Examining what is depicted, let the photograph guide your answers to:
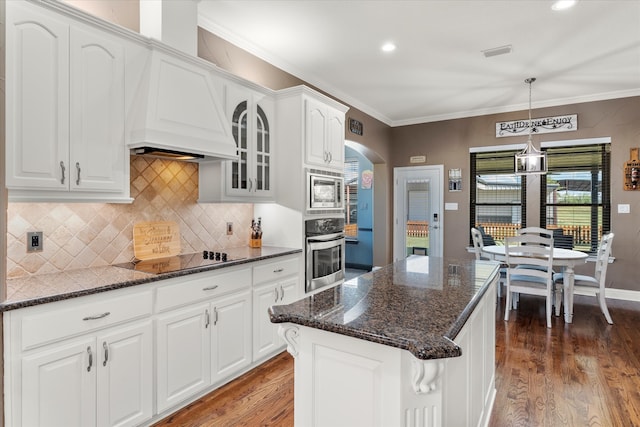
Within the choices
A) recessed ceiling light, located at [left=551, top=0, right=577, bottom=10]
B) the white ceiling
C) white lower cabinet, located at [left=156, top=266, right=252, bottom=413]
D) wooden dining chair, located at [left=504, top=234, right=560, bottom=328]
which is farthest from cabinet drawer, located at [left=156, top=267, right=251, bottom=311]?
recessed ceiling light, located at [left=551, top=0, right=577, bottom=10]

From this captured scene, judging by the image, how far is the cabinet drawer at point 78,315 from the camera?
1.63 meters

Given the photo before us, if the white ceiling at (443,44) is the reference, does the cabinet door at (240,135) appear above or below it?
below

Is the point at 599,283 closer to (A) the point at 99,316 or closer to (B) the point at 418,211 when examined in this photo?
(B) the point at 418,211

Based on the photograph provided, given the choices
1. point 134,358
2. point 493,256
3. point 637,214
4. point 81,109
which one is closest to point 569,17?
point 493,256

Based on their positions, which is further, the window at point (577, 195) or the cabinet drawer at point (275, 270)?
the window at point (577, 195)

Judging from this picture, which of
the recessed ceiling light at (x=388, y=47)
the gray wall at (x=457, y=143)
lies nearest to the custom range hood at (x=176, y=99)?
the gray wall at (x=457, y=143)

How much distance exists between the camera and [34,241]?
209 centimetres

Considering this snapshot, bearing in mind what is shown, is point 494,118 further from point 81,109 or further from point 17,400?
point 17,400

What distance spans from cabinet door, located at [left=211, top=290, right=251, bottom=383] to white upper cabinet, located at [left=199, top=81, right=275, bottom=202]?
858 mm

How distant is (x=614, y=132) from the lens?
521cm

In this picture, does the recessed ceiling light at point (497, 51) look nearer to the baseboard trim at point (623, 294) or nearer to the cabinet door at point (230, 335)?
the cabinet door at point (230, 335)

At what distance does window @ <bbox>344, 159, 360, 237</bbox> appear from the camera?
7.57m

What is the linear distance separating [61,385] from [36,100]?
1406mm

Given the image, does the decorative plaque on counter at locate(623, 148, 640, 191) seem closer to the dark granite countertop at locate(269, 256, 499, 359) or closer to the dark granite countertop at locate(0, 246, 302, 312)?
the dark granite countertop at locate(269, 256, 499, 359)
